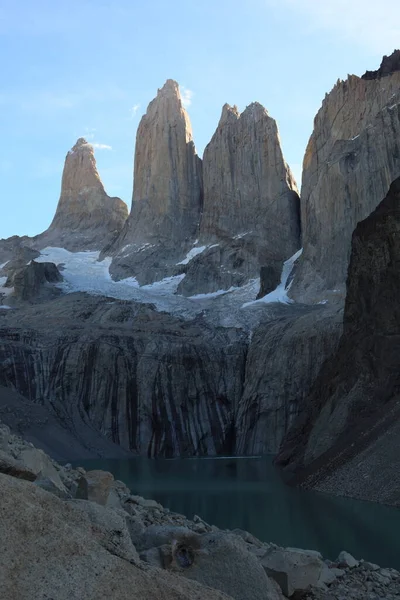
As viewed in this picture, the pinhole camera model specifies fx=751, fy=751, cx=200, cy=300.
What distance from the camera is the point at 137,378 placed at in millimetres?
64750

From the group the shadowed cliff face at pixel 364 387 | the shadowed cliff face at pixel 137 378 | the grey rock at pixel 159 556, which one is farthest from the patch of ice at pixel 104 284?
the grey rock at pixel 159 556

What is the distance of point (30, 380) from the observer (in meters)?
63.2

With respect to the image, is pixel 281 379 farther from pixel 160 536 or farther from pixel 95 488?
pixel 160 536

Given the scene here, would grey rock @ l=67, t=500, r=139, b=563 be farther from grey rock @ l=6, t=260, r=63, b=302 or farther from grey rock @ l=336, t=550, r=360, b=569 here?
grey rock @ l=6, t=260, r=63, b=302

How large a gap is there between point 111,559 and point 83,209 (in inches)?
4780

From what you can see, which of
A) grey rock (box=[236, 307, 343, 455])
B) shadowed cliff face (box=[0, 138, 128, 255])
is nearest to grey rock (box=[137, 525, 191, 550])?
grey rock (box=[236, 307, 343, 455])

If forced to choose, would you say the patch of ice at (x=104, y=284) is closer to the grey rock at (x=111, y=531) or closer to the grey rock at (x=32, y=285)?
the grey rock at (x=32, y=285)

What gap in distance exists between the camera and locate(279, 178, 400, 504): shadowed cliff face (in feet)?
91.6

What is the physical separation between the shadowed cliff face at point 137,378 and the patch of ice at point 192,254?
1088 inches

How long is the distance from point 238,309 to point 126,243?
1351 inches

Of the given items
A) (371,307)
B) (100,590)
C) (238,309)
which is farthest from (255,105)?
(100,590)

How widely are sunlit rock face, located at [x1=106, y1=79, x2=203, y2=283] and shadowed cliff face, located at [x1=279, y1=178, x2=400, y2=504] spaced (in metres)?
58.3

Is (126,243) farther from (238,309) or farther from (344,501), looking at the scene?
(344,501)

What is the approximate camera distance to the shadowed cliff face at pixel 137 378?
61656 millimetres
